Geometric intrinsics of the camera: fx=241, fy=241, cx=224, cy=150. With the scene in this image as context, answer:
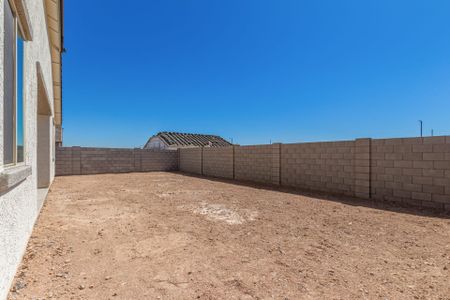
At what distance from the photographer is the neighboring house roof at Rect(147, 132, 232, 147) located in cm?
2141

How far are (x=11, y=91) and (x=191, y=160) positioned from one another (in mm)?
14037

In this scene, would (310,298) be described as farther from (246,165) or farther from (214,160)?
(214,160)

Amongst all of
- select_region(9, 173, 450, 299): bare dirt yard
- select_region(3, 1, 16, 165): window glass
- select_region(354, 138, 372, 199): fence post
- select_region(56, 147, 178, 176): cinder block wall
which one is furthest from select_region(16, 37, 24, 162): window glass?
select_region(56, 147, 178, 176): cinder block wall

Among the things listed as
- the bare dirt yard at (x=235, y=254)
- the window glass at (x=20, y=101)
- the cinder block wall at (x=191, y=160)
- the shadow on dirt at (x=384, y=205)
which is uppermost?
the window glass at (x=20, y=101)

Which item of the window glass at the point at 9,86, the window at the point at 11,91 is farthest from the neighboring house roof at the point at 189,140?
the window glass at the point at 9,86

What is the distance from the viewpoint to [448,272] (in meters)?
2.74

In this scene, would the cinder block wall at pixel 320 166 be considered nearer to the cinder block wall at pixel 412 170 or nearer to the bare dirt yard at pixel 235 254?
the cinder block wall at pixel 412 170

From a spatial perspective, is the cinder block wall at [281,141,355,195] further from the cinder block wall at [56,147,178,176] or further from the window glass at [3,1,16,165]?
the cinder block wall at [56,147,178,176]

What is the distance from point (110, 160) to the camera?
1577cm

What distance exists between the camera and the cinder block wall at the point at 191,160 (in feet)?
49.9

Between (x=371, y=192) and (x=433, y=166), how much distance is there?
1618 millimetres

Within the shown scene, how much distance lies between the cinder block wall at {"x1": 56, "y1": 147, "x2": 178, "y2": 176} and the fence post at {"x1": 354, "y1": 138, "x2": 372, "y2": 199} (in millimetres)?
13348

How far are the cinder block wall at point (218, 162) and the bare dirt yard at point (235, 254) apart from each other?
22.8 ft

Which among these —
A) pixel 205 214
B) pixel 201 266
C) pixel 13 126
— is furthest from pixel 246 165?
pixel 13 126
